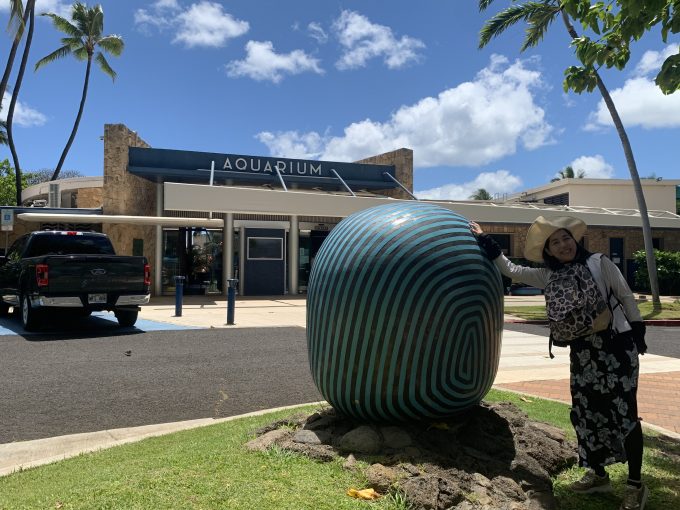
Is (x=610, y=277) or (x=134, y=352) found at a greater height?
(x=610, y=277)

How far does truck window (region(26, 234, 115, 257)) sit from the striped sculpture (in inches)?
385

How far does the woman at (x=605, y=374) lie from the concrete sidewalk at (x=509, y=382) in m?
1.97

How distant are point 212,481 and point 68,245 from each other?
1049cm

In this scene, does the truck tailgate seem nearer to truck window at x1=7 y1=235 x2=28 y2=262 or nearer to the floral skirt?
truck window at x1=7 y1=235 x2=28 y2=262

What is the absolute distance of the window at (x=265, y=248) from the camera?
21344mm

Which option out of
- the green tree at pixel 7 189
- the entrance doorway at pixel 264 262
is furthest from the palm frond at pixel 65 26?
the entrance doorway at pixel 264 262

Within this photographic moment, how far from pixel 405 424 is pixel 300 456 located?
0.69m

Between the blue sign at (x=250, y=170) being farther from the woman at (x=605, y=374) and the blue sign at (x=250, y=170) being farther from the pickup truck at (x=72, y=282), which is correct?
the woman at (x=605, y=374)

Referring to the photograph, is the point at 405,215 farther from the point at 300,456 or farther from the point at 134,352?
the point at 134,352

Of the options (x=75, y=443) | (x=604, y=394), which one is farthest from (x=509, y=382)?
(x=75, y=443)

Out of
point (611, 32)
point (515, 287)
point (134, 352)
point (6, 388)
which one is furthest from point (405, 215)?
point (515, 287)

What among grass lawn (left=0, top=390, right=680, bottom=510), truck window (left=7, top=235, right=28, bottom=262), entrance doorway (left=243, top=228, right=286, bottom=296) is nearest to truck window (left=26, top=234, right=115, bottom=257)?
truck window (left=7, top=235, right=28, bottom=262)

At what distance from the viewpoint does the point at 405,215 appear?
366 cm

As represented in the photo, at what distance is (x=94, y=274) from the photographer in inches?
408
